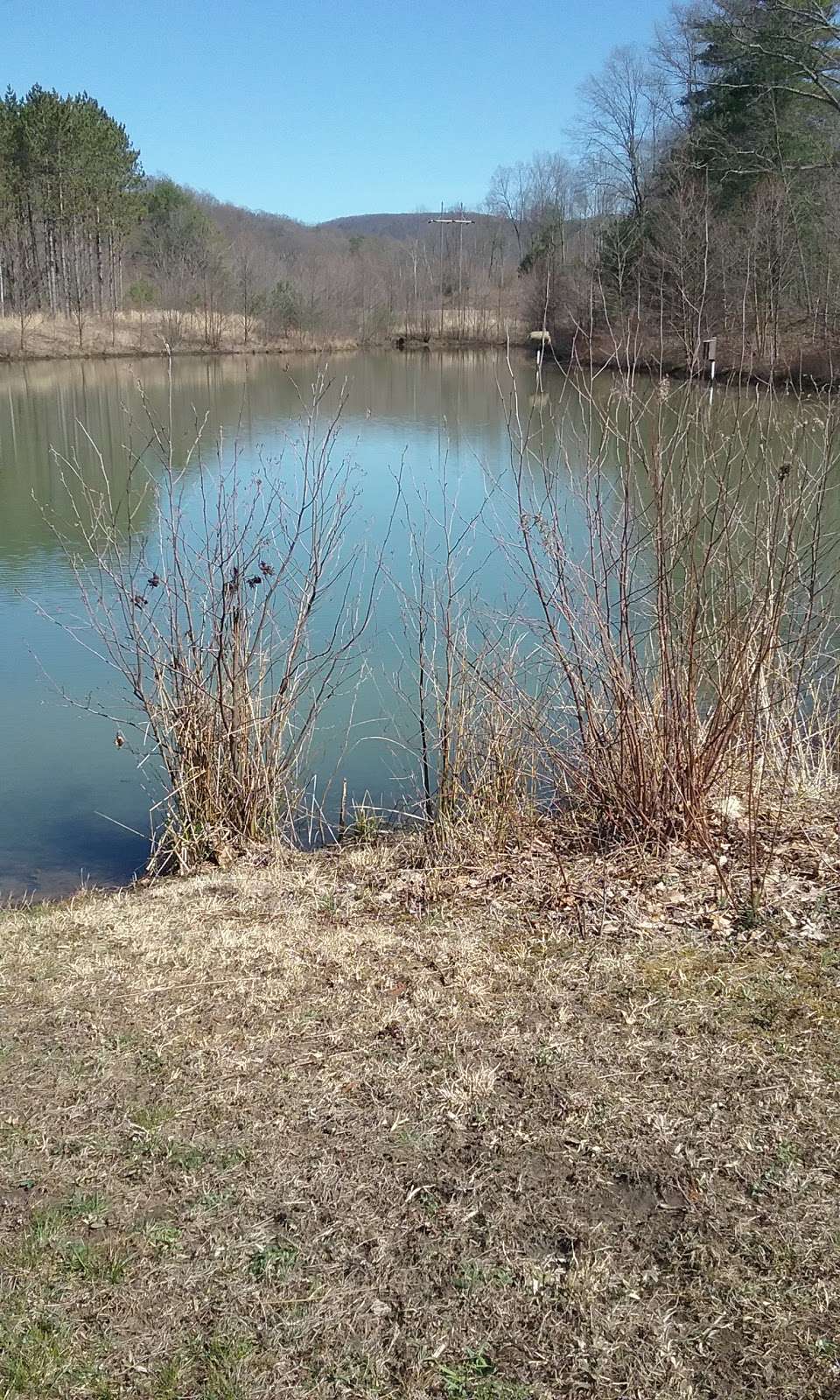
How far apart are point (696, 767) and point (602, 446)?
1.31 m

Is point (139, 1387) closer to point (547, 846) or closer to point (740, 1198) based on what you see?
point (740, 1198)

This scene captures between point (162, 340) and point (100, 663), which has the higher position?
point (162, 340)

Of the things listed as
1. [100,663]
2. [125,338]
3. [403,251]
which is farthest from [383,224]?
[100,663]

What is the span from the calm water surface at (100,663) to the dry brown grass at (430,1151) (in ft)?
6.62

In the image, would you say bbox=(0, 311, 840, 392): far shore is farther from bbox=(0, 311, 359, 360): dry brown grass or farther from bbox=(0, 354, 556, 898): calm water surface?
bbox=(0, 354, 556, 898): calm water surface

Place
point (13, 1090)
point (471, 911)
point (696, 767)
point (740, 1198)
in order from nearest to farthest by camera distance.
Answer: point (740, 1198), point (13, 1090), point (471, 911), point (696, 767)

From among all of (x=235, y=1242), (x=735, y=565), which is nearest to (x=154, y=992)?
(x=235, y=1242)

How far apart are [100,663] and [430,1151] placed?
21.3ft

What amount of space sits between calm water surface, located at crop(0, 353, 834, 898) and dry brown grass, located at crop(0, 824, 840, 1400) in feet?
6.62

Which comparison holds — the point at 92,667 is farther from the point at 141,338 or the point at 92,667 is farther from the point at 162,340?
the point at 141,338

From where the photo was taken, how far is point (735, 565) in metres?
4.63

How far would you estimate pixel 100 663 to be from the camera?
8422 mm

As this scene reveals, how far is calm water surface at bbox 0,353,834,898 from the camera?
19.3 ft

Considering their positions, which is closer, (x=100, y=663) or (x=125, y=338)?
(x=100, y=663)
